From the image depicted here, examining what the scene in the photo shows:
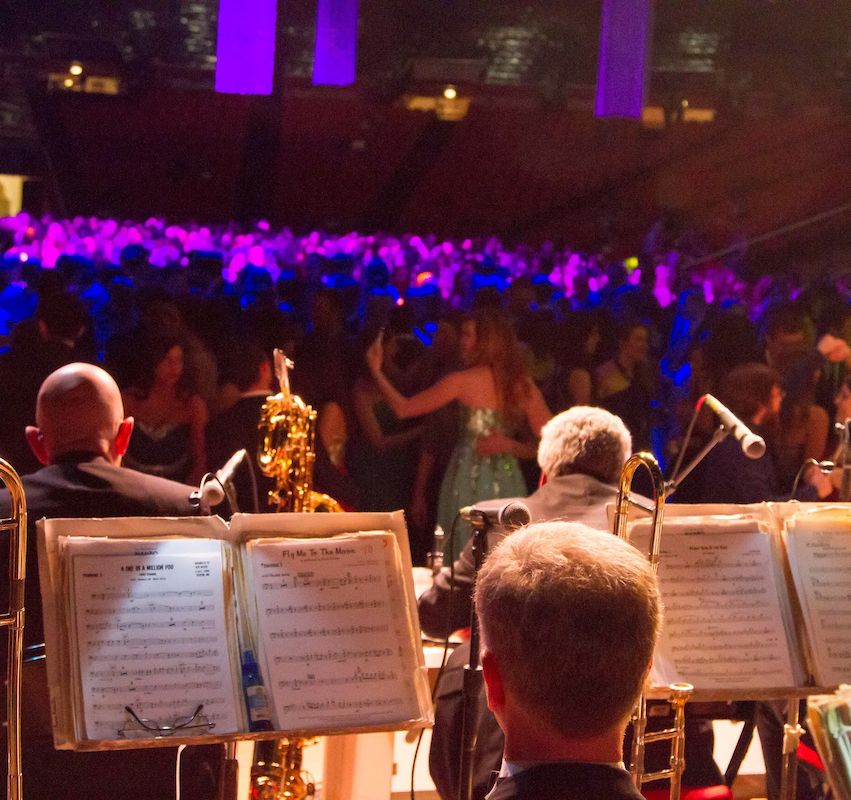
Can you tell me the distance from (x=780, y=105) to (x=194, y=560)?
7.00 m

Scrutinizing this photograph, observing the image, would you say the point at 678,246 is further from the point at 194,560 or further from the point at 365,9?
the point at 194,560

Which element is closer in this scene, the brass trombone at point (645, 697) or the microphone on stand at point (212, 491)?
the microphone on stand at point (212, 491)

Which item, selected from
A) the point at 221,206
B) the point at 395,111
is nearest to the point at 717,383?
the point at 395,111

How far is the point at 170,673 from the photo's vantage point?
6.92 ft

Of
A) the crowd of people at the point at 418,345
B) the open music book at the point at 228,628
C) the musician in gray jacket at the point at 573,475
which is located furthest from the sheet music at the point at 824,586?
the crowd of people at the point at 418,345

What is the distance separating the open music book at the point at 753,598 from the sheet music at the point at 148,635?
94cm

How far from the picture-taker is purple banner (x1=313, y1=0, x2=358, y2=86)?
19.0ft

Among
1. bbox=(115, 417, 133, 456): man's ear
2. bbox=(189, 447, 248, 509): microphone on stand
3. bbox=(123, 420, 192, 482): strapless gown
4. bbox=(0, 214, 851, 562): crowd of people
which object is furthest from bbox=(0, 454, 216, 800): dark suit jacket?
bbox=(123, 420, 192, 482): strapless gown

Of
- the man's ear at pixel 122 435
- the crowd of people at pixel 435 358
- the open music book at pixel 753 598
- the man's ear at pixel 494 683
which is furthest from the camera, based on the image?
the crowd of people at pixel 435 358

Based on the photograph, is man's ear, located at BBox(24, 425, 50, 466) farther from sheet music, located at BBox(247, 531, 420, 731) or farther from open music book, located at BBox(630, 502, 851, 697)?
open music book, located at BBox(630, 502, 851, 697)

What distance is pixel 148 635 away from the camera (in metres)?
2.12

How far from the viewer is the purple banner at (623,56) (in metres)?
5.72

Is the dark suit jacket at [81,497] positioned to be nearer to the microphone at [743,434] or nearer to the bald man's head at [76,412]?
the bald man's head at [76,412]

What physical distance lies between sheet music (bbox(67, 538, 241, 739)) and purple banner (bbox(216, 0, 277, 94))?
378 centimetres
